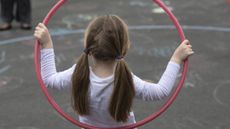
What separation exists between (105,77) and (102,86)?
46mm

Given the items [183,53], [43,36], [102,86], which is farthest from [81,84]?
[183,53]

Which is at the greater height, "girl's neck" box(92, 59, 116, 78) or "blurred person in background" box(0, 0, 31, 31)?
"girl's neck" box(92, 59, 116, 78)

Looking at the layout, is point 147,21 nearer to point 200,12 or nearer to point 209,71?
point 200,12

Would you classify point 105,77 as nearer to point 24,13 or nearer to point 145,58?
point 145,58

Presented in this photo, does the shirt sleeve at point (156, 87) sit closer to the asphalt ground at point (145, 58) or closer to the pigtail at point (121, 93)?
the pigtail at point (121, 93)

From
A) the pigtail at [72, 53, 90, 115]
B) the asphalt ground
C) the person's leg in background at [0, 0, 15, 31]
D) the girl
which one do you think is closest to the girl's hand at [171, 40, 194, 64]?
the girl

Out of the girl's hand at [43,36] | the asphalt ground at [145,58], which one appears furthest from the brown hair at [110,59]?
the asphalt ground at [145,58]

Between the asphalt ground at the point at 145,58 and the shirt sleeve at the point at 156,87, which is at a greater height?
the shirt sleeve at the point at 156,87

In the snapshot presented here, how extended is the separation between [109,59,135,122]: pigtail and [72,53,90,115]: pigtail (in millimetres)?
133

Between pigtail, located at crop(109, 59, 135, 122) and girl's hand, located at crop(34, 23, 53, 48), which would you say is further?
girl's hand, located at crop(34, 23, 53, 48)

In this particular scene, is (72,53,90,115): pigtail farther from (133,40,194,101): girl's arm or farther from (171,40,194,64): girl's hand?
(171,40,194,64): girl's hand

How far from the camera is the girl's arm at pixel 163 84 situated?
2221 mm

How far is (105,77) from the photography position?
7.21ft

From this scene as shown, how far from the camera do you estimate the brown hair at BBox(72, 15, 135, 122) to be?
2.12 metres
